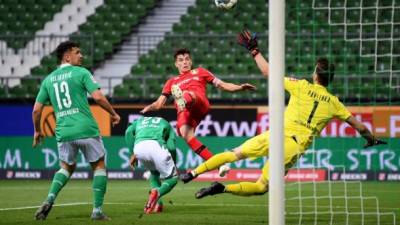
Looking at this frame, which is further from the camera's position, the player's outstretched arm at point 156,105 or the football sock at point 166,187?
the player's outstretched arm at point 156,105

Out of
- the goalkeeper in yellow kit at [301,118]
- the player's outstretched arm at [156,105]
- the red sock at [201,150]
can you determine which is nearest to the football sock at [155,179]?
the player's outstretched arm at [156,105]

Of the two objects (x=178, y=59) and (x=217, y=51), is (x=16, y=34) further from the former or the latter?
(x=178, y=59)

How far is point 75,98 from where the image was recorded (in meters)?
10.8

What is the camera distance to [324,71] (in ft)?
34.8

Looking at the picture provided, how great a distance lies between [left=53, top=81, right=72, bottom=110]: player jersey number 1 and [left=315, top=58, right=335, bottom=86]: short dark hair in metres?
2.81

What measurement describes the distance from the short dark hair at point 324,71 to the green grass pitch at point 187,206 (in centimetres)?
149

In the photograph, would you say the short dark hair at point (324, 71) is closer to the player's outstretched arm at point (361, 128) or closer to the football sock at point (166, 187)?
the player's outstretched arm at point (361, 128)

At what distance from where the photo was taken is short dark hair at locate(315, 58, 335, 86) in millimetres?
10504

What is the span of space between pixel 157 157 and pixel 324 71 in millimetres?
2495

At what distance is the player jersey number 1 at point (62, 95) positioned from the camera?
1077 cm

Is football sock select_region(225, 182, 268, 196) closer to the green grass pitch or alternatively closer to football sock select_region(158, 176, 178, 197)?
the green grass pitch

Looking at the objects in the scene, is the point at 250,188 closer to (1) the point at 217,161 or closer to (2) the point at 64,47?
(1) the point at 217,161

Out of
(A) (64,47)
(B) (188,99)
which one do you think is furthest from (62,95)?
(B) (188,99)

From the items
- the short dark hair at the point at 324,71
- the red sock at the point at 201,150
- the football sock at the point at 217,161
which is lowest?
the red sock at the point at 201,150
